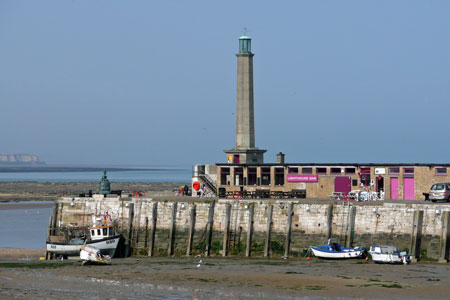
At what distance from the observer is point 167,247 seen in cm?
5931

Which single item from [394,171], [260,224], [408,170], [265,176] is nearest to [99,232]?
[260,224]

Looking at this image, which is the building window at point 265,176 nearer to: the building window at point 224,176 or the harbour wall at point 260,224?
the building window at point 224,176

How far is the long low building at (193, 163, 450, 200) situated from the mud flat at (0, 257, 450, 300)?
41.4ft

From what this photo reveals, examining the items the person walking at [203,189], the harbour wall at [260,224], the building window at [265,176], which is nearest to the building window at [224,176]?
the person walking at [203,189]

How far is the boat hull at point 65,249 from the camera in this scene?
60344 millimetres

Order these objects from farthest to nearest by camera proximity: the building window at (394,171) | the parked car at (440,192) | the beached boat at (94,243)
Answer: the building window at (394,171), the beached boat at (94,243), the parked car at (440,192)

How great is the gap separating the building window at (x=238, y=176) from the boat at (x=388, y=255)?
2081cm

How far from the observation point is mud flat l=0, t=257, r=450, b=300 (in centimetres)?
4322

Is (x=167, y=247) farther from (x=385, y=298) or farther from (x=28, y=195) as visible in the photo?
(x=28, y=195)

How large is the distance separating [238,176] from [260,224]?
14.2 m

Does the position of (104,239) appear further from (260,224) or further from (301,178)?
(301,178)

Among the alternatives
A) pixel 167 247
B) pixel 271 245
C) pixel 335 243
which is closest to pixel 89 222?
pixel 167 247

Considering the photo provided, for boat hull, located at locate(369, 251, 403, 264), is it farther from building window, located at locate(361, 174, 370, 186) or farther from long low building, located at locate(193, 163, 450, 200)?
building window, located at locate(361, 174, 370, 186)

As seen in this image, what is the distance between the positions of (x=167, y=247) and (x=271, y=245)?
7.52 meters
